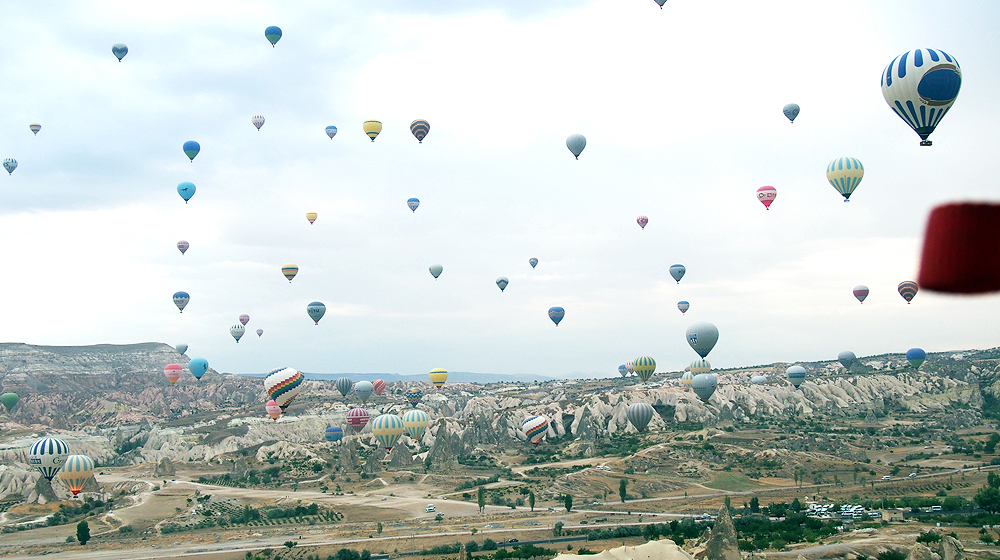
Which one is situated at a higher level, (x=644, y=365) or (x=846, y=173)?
(x=846, y=173)

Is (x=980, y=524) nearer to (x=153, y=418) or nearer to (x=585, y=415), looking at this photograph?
(x=585, y=415)

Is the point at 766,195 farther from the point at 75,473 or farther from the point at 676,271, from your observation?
the point at 75,473

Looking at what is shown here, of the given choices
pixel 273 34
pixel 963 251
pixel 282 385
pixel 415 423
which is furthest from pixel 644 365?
pixel 963 251


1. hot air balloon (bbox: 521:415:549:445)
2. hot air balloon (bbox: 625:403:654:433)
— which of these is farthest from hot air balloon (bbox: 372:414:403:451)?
hot air balloon (bbox: 625:403:654:433)

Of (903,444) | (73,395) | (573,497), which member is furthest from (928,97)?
→ (73,395)

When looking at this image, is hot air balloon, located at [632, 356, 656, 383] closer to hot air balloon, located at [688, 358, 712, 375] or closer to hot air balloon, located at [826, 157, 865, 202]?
hot air balloon, located at [688, 358, 712, 375]

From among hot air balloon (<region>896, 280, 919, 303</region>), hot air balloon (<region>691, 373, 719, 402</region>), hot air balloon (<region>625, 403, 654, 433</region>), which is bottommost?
hot air balloon (<region>625, 403, 654, 433</region>)
